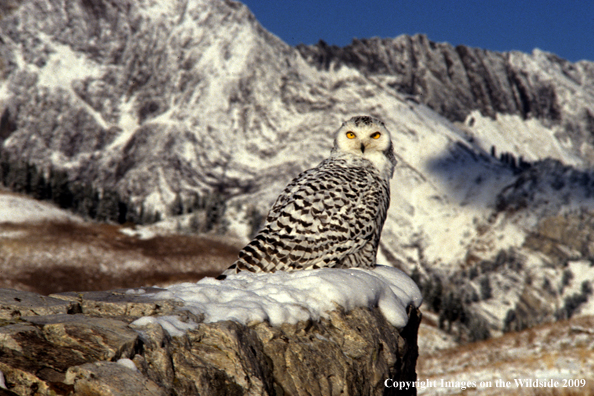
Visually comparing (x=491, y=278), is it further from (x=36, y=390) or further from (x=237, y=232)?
(x=36, y=390)

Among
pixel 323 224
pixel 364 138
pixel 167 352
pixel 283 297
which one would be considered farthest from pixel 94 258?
pixel 167 352

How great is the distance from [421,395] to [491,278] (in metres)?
184

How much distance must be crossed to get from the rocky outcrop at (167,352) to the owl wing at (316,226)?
1.48 metres

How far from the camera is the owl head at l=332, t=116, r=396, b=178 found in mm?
9781

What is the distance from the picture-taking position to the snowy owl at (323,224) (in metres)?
7.52

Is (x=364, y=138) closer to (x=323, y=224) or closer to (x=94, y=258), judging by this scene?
(x=323, y=224)

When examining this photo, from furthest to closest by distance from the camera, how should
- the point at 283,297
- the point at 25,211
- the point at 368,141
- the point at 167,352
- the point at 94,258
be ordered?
the point at 25,211, the point at 94,258, the point at 368,141, the point at 283,297, the point at 167,352

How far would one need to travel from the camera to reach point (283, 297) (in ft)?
19.4

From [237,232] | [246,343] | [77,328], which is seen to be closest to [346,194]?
[246,343]

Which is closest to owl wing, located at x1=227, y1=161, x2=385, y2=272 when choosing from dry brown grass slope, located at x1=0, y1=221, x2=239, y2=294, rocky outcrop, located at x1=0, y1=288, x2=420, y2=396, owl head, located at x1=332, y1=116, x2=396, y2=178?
owl head, located at x1=332, y1=116, x2=396, y2=178

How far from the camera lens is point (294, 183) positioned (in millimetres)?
8891

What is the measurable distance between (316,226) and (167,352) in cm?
372

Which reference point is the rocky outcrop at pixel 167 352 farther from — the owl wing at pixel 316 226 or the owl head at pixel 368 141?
the owl head at pixel 368 141

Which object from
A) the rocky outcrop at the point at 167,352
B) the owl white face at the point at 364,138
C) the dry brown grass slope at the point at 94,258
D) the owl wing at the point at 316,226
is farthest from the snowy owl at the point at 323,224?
the dry brown grass slope at the point at 94,258
